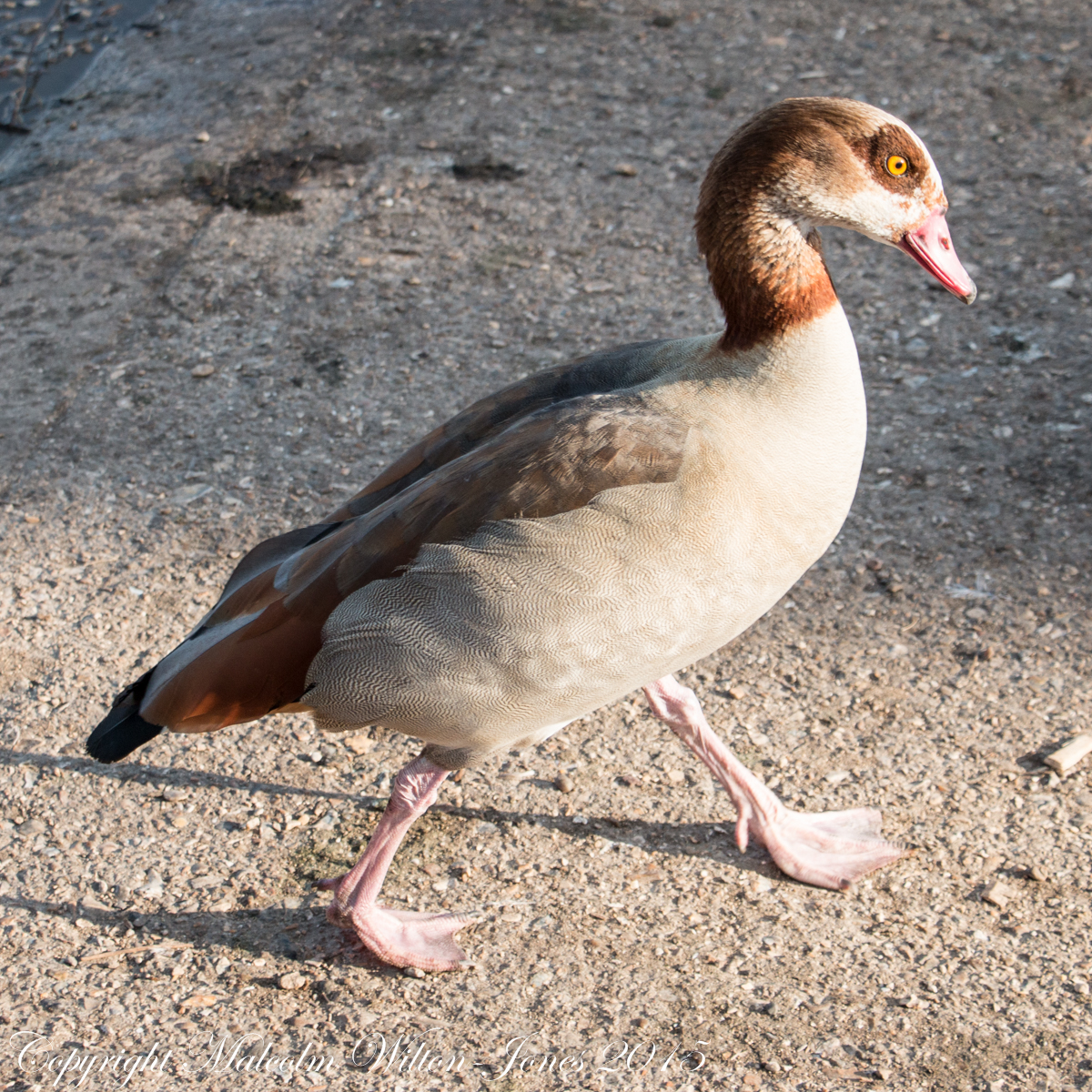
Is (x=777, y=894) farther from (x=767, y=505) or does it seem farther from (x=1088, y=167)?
(x=1088, y=167)

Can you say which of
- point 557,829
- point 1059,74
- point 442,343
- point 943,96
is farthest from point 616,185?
point 557,829

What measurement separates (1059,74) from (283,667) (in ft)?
19.5

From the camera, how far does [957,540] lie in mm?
4031

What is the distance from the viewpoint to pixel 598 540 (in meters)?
2.55

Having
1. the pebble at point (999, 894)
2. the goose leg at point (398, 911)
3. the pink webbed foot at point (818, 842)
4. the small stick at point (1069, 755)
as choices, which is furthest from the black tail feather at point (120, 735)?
the small stick at point (1069, 755)

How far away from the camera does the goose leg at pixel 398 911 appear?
2793 mm

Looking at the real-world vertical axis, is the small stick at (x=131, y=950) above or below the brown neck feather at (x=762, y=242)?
below

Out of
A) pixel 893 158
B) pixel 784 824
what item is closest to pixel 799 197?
pixel 893 158

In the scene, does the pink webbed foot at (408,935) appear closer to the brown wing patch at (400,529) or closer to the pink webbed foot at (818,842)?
the brown wing patch at (400,529)

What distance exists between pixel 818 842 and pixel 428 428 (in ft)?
7.50

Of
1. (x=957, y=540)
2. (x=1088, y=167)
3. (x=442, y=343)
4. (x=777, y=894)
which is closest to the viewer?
(x=777, y=894)

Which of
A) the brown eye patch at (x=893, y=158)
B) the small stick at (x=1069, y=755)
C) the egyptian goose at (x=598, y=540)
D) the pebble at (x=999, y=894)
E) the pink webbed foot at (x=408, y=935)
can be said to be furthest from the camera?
the small stick at (x=1069, y=755)

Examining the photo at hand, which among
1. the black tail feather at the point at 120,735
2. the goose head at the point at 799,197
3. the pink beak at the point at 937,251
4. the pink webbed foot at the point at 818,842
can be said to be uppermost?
the goose head at the point at 799,197

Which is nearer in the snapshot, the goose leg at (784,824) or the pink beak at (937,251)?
the pink beak at (937,251)
